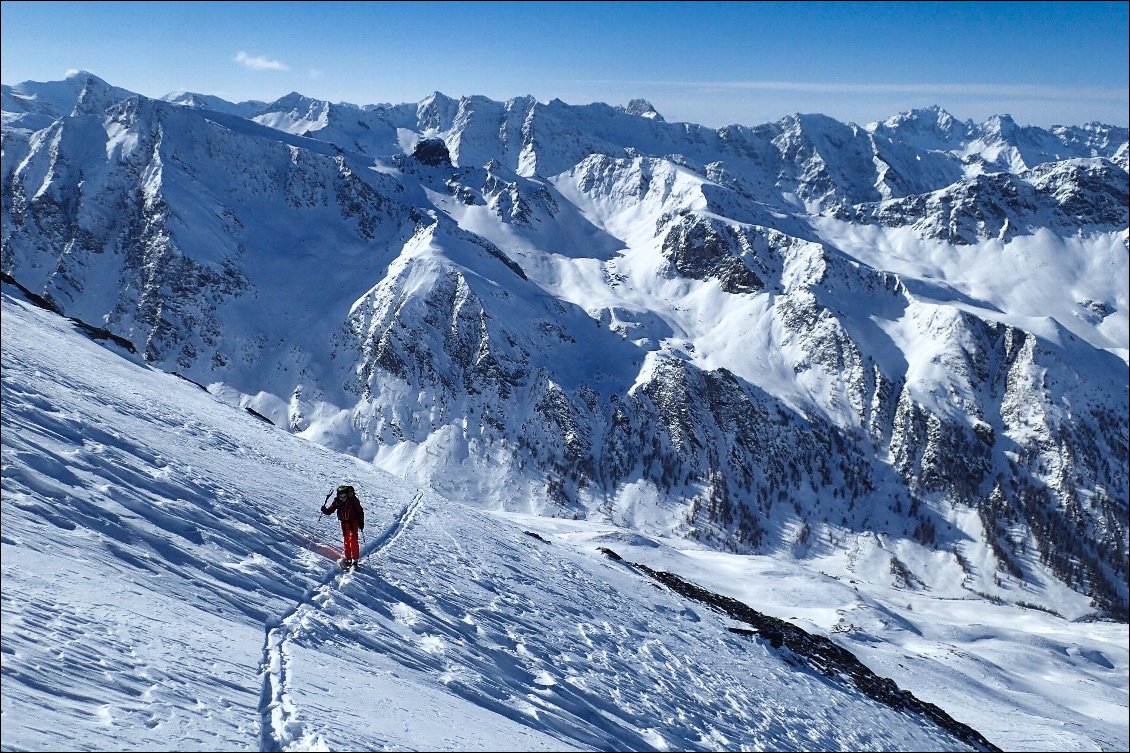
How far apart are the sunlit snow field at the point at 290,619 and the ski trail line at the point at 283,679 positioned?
47 mm

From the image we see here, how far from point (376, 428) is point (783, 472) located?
11056 cm

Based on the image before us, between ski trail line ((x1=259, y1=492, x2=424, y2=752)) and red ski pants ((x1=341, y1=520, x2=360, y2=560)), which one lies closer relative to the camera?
ski trail line ((x1=259, y1=492, x2=424, y2=752))

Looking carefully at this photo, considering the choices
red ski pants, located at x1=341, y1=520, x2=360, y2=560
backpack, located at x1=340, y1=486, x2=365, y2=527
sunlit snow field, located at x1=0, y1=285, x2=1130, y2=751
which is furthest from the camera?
red ski pants, located at x1=341, y1=520, x2=360, y2=560

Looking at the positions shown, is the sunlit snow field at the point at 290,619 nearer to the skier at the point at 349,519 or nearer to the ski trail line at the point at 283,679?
the ski trail line at the point at 283,679

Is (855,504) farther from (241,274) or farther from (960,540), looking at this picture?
(241,274)

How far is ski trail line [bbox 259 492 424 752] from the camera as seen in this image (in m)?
9.78

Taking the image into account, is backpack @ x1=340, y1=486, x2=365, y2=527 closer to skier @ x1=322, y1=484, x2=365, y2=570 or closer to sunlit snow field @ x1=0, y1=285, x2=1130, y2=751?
skier @ x1=322, y1=484, x2=365, y2=570

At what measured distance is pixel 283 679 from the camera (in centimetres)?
1150

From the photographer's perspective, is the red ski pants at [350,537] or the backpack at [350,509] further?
the red ski pants at [350,537]

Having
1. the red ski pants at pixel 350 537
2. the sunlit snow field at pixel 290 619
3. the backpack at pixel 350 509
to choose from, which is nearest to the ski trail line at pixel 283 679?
the sunlit snow field at pixel 290 619

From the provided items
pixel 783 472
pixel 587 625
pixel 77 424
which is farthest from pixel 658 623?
pixel 783 472

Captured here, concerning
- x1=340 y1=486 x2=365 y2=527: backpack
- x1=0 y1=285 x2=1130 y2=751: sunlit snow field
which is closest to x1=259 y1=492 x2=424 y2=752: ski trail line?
x1=0 y1=285 x2=1130 y2=751: sunlit snow field

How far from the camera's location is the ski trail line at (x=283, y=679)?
978 centimetres

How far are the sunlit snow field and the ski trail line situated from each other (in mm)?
47
